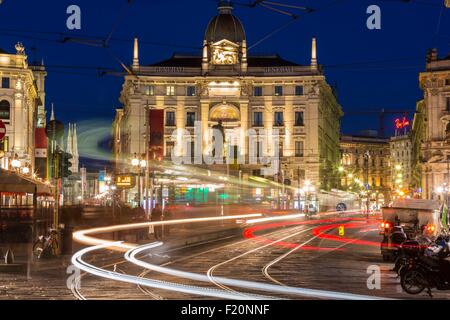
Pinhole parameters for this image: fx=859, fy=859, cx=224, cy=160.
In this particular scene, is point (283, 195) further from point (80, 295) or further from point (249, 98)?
point (80, 295)

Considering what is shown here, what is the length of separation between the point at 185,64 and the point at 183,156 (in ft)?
50.1

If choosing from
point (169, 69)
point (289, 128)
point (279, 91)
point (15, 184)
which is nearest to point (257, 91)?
point (279, 91)

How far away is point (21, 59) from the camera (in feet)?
315

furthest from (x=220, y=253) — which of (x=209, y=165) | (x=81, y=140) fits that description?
(x=81, y=140)

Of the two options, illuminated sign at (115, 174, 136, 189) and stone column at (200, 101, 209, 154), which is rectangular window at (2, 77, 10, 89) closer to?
stone column at (200, 101, 209, 154)

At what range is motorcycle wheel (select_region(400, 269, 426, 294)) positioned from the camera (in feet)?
63.4

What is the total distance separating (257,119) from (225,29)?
13.9m

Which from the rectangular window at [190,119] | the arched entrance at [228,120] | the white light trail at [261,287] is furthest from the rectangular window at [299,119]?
the white light trail at [261,287]

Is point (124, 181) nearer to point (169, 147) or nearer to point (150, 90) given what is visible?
point (169, 147)

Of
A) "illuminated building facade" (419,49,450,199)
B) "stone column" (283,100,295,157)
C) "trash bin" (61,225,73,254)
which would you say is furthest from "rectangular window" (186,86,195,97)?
"trash bin" (61,225,73,254)

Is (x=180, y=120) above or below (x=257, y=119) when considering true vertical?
below

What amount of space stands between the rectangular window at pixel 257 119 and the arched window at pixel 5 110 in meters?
40.7

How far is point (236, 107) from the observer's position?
124 meters

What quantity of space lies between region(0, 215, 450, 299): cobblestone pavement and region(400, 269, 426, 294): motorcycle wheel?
19 cm
